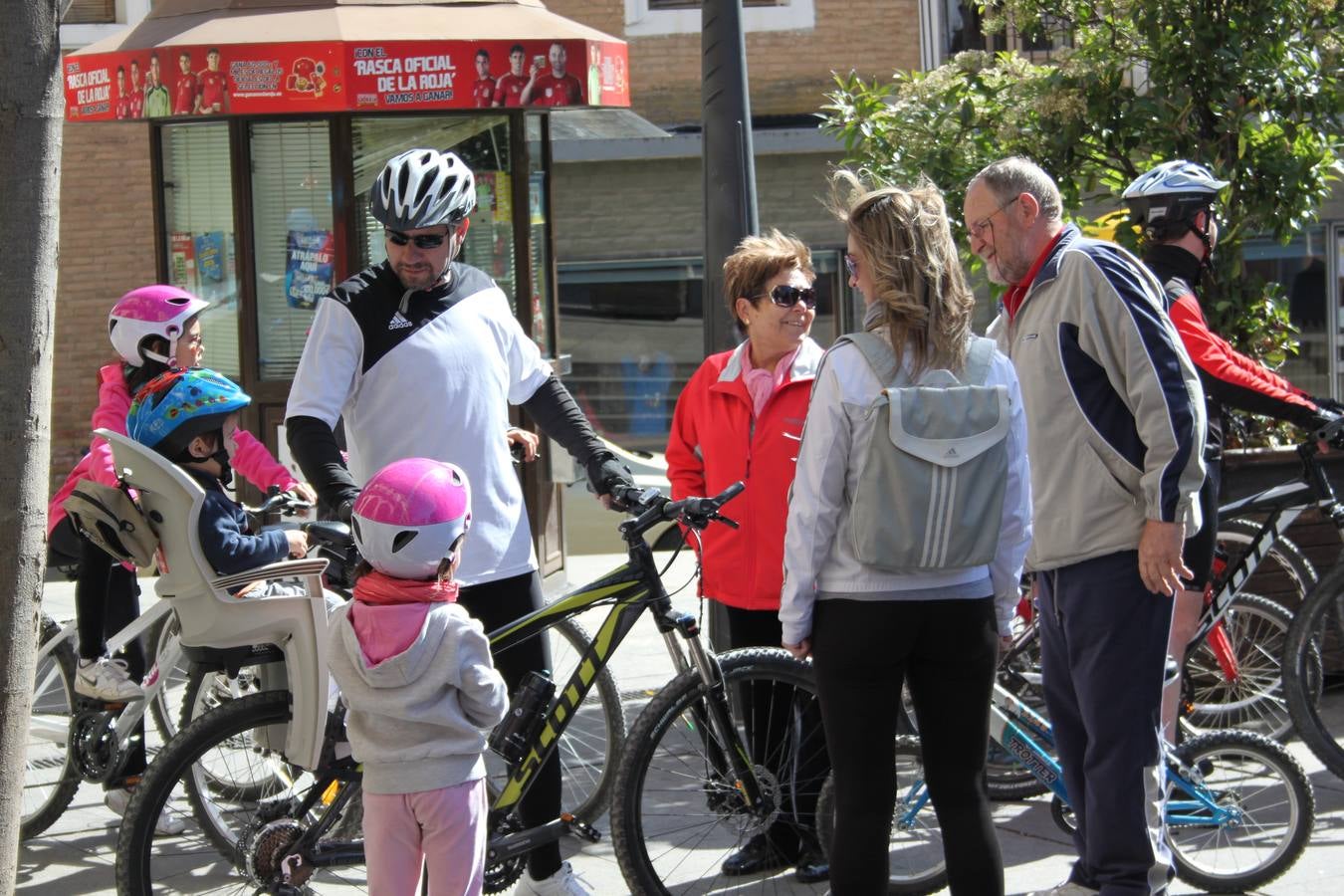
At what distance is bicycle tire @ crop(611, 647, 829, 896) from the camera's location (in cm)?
418

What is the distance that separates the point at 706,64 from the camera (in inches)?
250

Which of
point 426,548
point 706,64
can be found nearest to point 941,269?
point 426,548

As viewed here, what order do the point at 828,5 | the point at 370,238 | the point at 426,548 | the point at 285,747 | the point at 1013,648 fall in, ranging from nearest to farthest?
the point at 426,548 < the point at 285,747 < the point at 1013,648 < the point at 370,238 < the point at 828,5

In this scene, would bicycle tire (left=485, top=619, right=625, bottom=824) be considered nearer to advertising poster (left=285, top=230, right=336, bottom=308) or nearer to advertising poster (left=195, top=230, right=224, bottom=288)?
advertising poster (left=285, top=230, right=336, bottom=308)

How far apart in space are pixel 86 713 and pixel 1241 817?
3.42 metres

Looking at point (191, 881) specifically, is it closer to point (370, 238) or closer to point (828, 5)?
point (370, 238)

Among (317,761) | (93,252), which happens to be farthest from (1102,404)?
(93,252)

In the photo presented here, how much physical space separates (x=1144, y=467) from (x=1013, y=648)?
4.72 feet

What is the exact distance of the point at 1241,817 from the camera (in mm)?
4621

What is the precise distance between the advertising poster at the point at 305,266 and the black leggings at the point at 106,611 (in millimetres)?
3519

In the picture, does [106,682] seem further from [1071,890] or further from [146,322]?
[1071,890]

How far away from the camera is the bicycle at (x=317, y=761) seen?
400 centimetres

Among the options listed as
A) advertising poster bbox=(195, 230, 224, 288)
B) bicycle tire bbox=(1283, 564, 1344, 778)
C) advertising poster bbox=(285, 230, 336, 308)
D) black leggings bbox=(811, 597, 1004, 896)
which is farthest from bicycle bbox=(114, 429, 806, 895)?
advertising poster bbox=(195, 230, 224, 288)

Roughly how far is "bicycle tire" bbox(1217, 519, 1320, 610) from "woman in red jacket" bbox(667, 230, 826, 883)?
1845 millimetres
